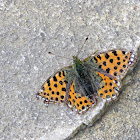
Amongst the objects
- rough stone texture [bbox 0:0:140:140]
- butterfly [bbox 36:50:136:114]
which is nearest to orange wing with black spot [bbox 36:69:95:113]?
butterfly [bbox 36:50:136:114]

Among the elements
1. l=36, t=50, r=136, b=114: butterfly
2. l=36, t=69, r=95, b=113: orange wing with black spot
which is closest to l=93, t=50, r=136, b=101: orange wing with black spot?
l=36, t=50, r=136, b=114: butterfly

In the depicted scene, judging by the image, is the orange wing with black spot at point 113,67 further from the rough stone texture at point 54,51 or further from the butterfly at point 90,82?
the rough stone texture at point 54,51

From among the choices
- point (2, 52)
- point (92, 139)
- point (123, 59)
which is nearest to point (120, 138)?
point (92, 139)

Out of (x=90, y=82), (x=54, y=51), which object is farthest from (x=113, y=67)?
(x=54, y=51)

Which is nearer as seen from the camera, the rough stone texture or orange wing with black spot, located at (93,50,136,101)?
orange wing with black spot, located at (93,50,136,101)

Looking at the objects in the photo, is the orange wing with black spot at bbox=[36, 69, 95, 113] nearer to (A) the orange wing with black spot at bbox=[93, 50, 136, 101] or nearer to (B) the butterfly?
(B) the butterfly
